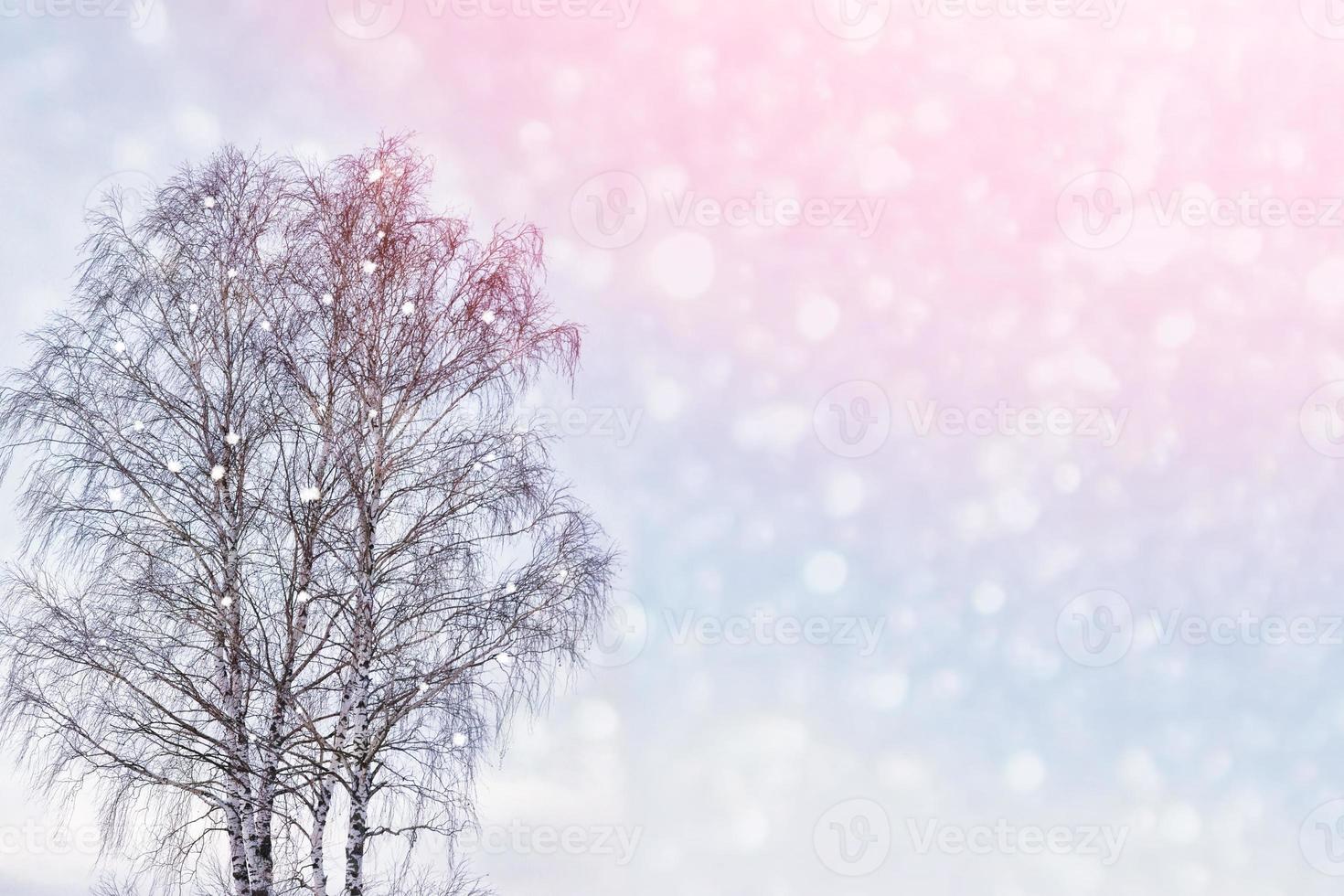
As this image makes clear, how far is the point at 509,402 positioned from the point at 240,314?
281 centimetres

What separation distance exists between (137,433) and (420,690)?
3.80 metres

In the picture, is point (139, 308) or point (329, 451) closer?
point (329, 451)

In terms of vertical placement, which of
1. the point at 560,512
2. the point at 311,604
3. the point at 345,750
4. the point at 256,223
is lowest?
the point at 345,750

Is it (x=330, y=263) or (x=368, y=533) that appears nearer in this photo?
(x=368, y=533)

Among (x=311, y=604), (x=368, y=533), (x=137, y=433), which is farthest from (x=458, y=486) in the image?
(x=137, y=433)

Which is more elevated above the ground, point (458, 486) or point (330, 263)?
point (330, 263)

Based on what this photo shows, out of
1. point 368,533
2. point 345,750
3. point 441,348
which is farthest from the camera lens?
point 441,348

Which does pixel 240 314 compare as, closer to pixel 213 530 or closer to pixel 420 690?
pixel 213 530

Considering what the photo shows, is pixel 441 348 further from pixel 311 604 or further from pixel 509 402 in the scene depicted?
pixel 311 604

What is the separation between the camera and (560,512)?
1130 cm

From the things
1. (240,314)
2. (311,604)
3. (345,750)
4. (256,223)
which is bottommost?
(345,750)

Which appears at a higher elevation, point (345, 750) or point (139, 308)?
point (139, 308)

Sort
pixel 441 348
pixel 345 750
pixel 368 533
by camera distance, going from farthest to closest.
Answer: pixel 441 348 → pixel 368 533 → pixel 345 750

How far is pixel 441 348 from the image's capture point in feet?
38.9
